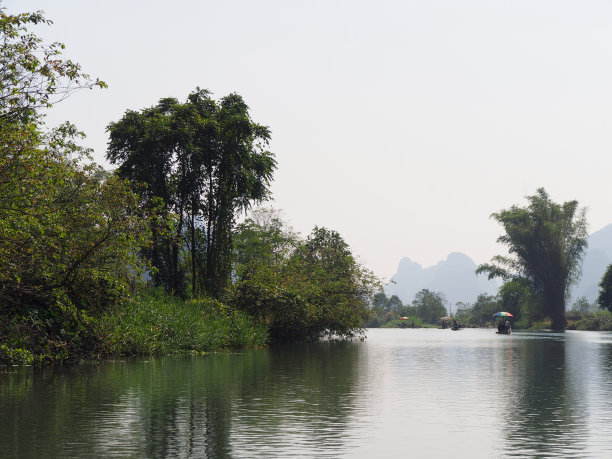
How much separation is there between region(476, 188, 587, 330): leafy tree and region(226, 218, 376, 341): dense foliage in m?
41.0

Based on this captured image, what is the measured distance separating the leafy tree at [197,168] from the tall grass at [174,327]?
5146 mm

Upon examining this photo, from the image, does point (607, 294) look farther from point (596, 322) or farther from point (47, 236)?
point (47, 236)

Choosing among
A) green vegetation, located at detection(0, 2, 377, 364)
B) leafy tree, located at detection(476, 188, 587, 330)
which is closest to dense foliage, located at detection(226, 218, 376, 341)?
green vegetation, located at detection(0, 2, 377, 364)

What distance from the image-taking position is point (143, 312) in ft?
106

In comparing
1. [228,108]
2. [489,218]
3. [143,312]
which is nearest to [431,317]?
[489,218]

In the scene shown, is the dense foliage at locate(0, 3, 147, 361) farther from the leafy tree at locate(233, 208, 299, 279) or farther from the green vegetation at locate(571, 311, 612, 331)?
the green vegetation at locate(571, 311, 612, 331)

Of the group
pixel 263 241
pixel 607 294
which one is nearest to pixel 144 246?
pixel 263 241

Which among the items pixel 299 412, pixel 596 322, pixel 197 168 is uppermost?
pixel 197 168

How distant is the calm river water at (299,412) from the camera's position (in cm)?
1116

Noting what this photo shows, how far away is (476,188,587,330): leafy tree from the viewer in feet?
331

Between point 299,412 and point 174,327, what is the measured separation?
19.4m

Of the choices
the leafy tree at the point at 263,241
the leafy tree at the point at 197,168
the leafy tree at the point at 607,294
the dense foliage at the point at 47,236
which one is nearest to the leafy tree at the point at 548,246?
the leafy tree at the point at 607,294

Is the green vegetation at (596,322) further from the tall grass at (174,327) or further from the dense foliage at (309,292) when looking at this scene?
the tall grass at (174,327)

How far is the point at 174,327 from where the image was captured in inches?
1323
